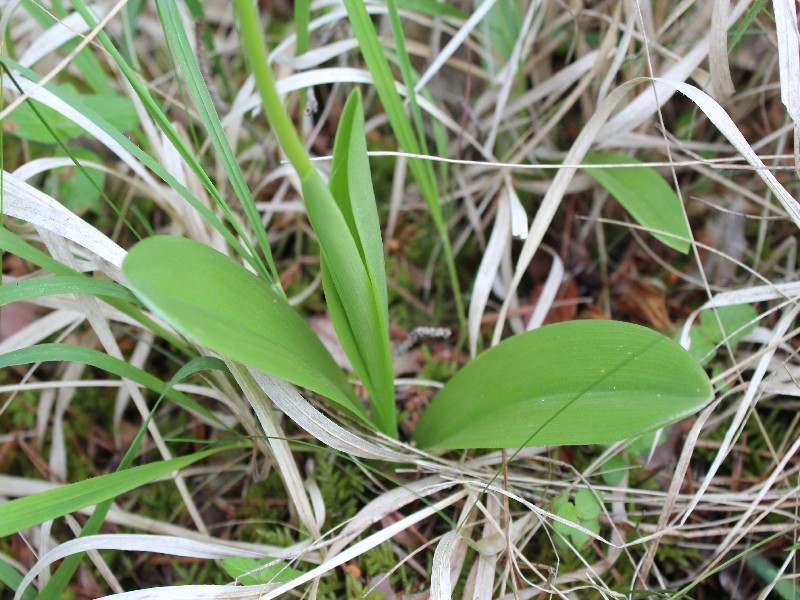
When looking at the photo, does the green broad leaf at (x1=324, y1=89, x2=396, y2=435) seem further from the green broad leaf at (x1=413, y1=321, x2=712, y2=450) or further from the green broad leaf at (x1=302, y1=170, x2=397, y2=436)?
the green broad leaf at (x1=413, y1=321, x2=712, y2=450)

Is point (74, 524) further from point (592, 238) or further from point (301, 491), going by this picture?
point (592, 238)

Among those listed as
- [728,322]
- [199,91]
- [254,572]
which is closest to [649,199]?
[728,322]

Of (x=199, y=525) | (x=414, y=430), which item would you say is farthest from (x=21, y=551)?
(x=414, y=430)

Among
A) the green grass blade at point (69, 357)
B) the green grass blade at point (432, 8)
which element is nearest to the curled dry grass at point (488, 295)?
the green grass blade at point (432, 8)

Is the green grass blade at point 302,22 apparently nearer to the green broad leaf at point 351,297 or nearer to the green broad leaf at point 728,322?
the green broad leaf at point 351,297

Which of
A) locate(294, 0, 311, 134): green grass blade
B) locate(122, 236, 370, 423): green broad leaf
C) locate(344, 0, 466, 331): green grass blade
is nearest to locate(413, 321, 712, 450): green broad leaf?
locate(122, 236, 370, 423): green broad leaf

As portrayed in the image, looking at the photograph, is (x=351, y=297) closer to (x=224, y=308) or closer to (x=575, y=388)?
(x=224, y=308)
